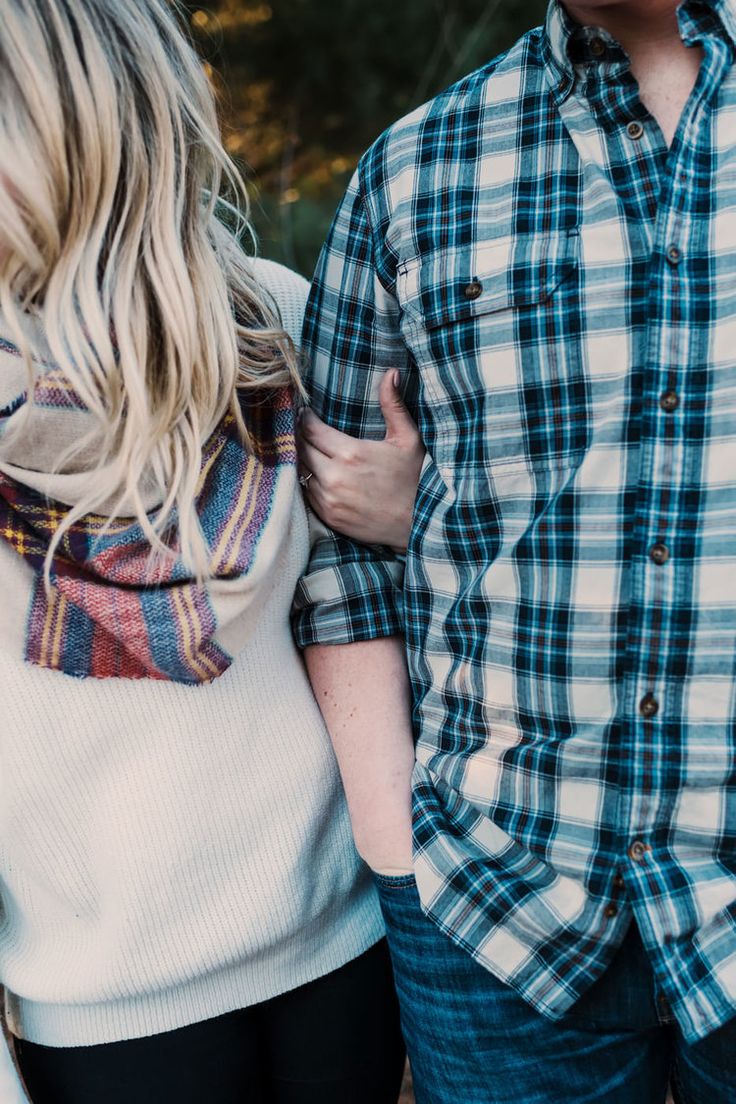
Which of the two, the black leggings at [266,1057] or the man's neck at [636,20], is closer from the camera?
the man's neck at [636,20]

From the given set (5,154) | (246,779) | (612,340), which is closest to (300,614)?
(246,779)

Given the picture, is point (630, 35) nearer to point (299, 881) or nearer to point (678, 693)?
point (678, 693)

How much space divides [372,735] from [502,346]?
1.58 feet

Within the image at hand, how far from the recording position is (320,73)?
10.8 ft

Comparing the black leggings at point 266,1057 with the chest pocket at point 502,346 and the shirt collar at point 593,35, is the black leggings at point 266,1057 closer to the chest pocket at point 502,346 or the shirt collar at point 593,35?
the chest pocket at point 502,346

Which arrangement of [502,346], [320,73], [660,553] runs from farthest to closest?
[320,73], [502,346], [660,553]

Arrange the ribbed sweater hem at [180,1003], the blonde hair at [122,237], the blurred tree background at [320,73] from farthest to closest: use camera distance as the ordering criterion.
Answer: the blurred tree background at [320,73]
the ribbed sweater hem at [180,1003]
the blonde hair at [122,237]

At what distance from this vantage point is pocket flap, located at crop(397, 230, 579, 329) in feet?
3.91

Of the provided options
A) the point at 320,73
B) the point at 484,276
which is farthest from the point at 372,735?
the point at 320,73

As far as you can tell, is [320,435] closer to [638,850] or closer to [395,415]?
[395,415]

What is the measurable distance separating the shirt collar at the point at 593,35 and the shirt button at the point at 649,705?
0.66m

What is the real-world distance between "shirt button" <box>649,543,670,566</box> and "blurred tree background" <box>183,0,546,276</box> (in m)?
2.30

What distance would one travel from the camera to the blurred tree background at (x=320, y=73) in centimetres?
317

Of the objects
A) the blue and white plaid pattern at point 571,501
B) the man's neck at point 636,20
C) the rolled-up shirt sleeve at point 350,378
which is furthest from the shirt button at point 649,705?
the man's neck at point 636,20
